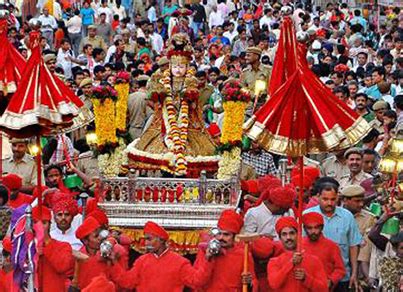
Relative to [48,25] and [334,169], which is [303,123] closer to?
[334,169]

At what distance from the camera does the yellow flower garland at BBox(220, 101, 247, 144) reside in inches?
677

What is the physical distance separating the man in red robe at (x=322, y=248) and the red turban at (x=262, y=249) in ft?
1.07

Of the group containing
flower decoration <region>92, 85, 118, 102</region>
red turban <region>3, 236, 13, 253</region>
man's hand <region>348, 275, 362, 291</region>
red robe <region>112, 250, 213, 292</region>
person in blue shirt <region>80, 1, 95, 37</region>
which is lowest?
man's hand <region>348, 275, 362, 291</region>

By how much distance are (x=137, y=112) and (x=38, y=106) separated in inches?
262

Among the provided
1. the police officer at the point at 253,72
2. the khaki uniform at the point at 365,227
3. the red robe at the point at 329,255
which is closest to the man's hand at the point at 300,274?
the red robe at the point at 329,255

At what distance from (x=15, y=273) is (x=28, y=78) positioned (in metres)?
1.96

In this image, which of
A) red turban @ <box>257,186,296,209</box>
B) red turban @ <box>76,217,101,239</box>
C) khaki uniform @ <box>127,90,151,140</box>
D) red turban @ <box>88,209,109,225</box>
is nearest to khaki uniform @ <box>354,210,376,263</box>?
red turban @ <box>257,186,296,209</box>

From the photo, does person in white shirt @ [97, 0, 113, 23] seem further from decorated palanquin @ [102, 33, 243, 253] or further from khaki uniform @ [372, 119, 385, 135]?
decorated palanquin @ [102, 33, 243, 253]

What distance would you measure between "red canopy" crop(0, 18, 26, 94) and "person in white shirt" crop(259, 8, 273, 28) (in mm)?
14775

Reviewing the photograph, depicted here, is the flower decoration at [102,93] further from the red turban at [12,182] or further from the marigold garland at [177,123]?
the red turban at [12,182]

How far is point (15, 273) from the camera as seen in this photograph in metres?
13.7

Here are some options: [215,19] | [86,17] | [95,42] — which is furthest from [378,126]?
[215,19]

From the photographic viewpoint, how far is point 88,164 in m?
18.4

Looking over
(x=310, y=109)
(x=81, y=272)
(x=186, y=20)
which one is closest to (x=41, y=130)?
(x=81, y=272)
